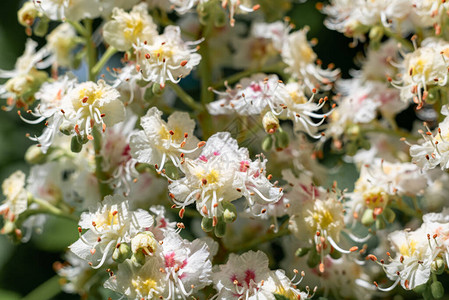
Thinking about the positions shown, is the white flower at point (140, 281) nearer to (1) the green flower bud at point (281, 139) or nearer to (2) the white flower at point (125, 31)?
(1) the green flower bud at point (281, 139)

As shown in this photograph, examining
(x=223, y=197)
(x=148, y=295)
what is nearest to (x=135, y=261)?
(x=148, y=295)

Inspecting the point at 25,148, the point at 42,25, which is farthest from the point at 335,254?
the point at 25,148

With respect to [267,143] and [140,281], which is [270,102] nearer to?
[267,143]

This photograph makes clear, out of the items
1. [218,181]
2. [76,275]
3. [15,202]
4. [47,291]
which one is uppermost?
[218,181]

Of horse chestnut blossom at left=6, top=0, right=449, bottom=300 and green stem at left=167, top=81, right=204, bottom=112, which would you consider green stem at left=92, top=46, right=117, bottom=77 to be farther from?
green stem at left=167, top=81, right=204, bottom=112

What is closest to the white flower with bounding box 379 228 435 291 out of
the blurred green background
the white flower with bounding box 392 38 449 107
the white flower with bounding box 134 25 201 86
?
the white flower with bounding box 392 38 449 107

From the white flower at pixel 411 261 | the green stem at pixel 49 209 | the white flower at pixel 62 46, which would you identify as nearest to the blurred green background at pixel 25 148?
the green stem at pixel 49 209
